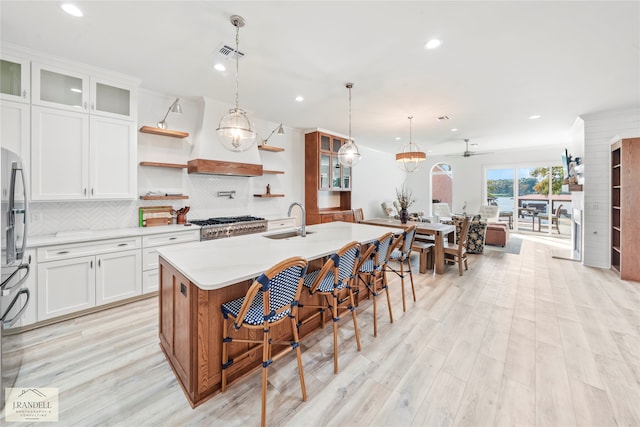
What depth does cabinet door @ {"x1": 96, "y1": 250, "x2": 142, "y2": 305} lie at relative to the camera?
9.12ft

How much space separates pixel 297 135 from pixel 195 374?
4.92m

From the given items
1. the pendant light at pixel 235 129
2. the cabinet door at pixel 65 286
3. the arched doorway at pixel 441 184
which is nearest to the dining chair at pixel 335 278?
the pendant light at pixel 235 129

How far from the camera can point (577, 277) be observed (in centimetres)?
400

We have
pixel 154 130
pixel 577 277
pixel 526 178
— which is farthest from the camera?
pixel 526 178

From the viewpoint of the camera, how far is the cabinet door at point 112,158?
9.59ft

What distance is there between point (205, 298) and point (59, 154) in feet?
8.66

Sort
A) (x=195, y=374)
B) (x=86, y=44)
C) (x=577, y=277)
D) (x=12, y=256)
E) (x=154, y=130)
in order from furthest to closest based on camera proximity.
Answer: (x=577, y=277) < (x=154, y=130) < (x=86, y=44) < (x=12, y=256) < (x=195, y=374)

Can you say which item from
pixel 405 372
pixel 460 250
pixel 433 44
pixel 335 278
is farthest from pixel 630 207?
pixel 335 278

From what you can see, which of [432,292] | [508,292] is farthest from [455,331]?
[508,292]

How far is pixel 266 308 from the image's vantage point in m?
1.44

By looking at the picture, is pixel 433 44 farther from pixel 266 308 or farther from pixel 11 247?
pixel 11 247

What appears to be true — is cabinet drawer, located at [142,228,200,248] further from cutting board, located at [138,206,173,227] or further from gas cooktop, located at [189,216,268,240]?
cutting board, located at [138,206,173,227]

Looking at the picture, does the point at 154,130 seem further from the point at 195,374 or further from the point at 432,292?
the point at 432,292

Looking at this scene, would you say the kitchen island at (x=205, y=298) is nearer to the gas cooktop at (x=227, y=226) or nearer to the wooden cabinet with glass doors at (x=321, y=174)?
the gas cooktop at (x=227, y=226)
